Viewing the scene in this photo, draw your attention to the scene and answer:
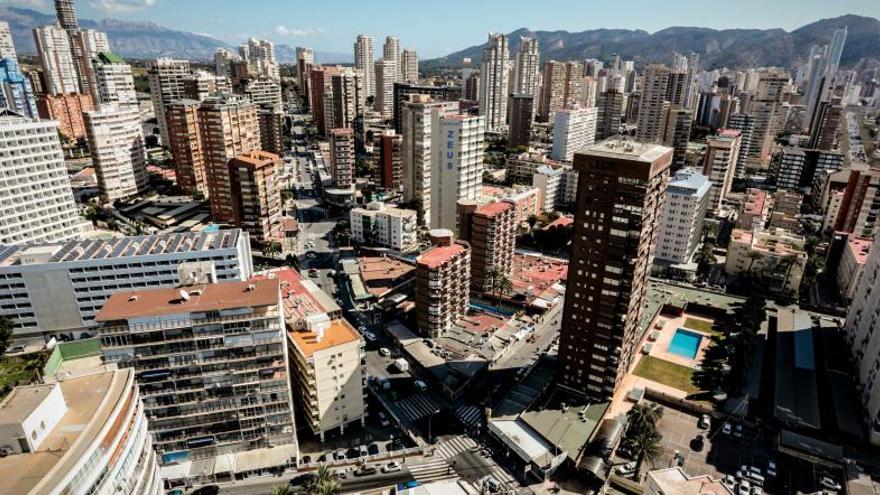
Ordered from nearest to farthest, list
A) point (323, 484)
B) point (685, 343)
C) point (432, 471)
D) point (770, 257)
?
point (323, 484) < point (432, 471) < point (685, 343) < point (770, 257)

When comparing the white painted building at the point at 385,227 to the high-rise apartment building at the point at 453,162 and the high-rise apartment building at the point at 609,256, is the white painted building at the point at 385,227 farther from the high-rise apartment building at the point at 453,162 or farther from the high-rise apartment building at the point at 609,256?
the high-rise apartment building at the point at 609,256

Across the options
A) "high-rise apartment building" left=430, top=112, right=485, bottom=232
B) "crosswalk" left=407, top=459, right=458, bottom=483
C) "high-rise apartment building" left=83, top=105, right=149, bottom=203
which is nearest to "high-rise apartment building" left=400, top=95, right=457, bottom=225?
"high-rise apartment building" left=430, top=112, right=485, bottom=232

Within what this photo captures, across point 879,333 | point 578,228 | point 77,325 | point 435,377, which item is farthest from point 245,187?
point 879,333

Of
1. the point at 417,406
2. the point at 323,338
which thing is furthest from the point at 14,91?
the point at 417,406

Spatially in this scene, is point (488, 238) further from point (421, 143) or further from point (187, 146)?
point (187, 146)

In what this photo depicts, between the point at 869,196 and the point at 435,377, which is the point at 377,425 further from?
the point at 869,196

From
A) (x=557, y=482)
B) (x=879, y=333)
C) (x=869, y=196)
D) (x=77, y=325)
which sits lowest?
(x=557, y=482)

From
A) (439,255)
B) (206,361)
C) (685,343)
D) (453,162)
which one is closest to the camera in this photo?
(206,361)

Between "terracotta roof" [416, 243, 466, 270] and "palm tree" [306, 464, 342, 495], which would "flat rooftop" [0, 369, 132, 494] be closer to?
"palm tree" [306, 464, 342, 495]
